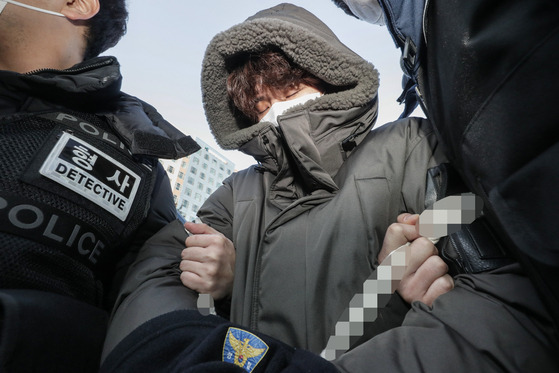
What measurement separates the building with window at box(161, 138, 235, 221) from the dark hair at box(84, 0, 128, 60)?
2509cm

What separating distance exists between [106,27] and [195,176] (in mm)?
28574

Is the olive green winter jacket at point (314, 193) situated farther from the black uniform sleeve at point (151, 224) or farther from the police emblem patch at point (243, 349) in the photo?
the police emblem patch at point (243, 349)

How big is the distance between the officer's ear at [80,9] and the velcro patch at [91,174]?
2.66 feet

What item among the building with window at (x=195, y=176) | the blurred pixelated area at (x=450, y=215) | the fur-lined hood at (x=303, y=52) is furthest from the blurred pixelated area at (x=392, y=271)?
the building with window at (x=195, y=176)

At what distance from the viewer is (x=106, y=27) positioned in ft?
5.61

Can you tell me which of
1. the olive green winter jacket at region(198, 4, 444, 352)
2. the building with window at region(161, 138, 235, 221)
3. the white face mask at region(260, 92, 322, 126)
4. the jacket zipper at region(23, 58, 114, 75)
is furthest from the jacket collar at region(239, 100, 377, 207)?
the building with window at region(161, 138, 235, 221)

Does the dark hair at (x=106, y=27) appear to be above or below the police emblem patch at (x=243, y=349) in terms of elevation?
above

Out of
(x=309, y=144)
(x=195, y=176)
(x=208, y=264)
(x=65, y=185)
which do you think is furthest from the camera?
(x=195, y=176)

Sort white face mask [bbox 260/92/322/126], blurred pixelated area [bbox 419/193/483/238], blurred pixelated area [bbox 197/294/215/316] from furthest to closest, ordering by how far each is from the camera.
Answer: white face mask [bbox 260/92/322/126], blurred pixelated area [bbox 197/294/215/316], blurred pixelated area [bbox 419/193/483/238]

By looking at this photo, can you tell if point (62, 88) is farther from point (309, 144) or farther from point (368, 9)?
point (368, 9)

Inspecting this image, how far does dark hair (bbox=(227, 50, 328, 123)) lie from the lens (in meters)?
1.51

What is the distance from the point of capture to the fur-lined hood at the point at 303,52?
4.17 feet

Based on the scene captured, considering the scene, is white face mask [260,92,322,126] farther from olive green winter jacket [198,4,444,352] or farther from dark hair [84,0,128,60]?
dark hair [84,0,128,60]

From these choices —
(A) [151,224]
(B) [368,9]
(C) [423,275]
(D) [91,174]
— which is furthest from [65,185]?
(B) [368,9]
